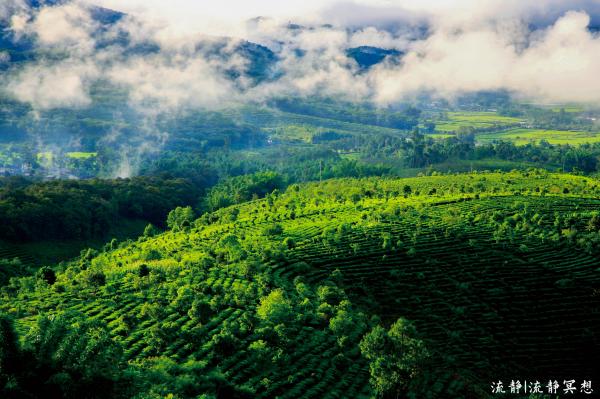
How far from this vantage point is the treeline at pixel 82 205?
8994 centimetres

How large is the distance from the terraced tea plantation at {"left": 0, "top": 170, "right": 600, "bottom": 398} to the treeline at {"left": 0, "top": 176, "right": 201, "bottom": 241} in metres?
17.8

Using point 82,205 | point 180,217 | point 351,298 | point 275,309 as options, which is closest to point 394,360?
point 275,309

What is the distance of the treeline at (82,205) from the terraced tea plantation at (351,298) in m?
17.8

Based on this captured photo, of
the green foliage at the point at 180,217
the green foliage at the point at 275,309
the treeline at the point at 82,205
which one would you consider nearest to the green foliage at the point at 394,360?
the green foliage at the point at 275,309

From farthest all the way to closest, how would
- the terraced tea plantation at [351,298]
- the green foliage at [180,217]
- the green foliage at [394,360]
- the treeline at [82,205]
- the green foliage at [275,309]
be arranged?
the green foliage at [180,217], the treeline at [82,205], the green foliage at [275,309], the terraced tea plantation at [351,298], the green foliage at [394,360]

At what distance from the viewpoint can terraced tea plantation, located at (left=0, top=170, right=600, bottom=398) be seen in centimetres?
4119

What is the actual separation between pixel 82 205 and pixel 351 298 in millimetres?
63224

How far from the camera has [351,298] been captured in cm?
5850

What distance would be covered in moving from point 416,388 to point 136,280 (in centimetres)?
2857

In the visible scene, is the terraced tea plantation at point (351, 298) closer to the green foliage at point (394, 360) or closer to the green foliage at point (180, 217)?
the green foliage at point (394, 360)

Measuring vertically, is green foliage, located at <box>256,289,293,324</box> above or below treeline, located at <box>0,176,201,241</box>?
above

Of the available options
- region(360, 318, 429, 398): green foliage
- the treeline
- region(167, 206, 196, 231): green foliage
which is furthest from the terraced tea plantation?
the treeline

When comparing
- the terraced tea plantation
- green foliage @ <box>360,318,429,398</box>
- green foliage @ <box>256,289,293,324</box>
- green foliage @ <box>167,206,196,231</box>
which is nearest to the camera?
green foliage @ <box>360,318,429,398</box>

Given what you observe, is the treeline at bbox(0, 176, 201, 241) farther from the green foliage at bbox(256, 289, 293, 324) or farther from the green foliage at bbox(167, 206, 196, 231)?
the green foliage at bbox(256, 289, 293, 324)
